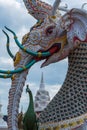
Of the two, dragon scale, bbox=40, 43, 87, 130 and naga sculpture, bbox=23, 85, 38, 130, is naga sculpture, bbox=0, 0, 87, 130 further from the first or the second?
naga sculpture, bbox=23, 85, 38, 130

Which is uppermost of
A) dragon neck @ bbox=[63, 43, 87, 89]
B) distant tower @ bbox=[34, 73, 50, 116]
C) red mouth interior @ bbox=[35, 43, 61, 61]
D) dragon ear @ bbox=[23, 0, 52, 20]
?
distant tower @ bbox=[34, 73, 50, 116]

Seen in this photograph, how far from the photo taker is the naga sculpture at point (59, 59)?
26.8ft

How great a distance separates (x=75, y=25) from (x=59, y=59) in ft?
2.63

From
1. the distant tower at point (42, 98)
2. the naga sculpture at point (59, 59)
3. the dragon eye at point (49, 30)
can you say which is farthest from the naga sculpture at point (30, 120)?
the distant tower at point (42, 98)

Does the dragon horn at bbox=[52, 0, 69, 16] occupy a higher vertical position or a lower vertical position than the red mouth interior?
higher

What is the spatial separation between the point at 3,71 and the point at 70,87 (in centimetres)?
143

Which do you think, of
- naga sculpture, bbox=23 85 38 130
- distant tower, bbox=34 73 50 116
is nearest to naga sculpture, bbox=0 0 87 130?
naga sculpture, bbox=23 85 38 130

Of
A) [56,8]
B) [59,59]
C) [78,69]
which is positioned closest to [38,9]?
[56,8]

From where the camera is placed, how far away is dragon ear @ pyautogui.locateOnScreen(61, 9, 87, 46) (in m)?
8.43

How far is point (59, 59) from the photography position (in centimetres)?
866

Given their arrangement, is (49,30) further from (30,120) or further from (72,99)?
(30,120)

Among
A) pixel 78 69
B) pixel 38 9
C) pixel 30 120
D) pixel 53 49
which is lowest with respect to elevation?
pixel 30 120

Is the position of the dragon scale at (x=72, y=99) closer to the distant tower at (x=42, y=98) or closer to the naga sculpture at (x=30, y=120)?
the naga sculpture at (x=30, y=120)

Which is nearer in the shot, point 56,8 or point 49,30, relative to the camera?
point 49,30
